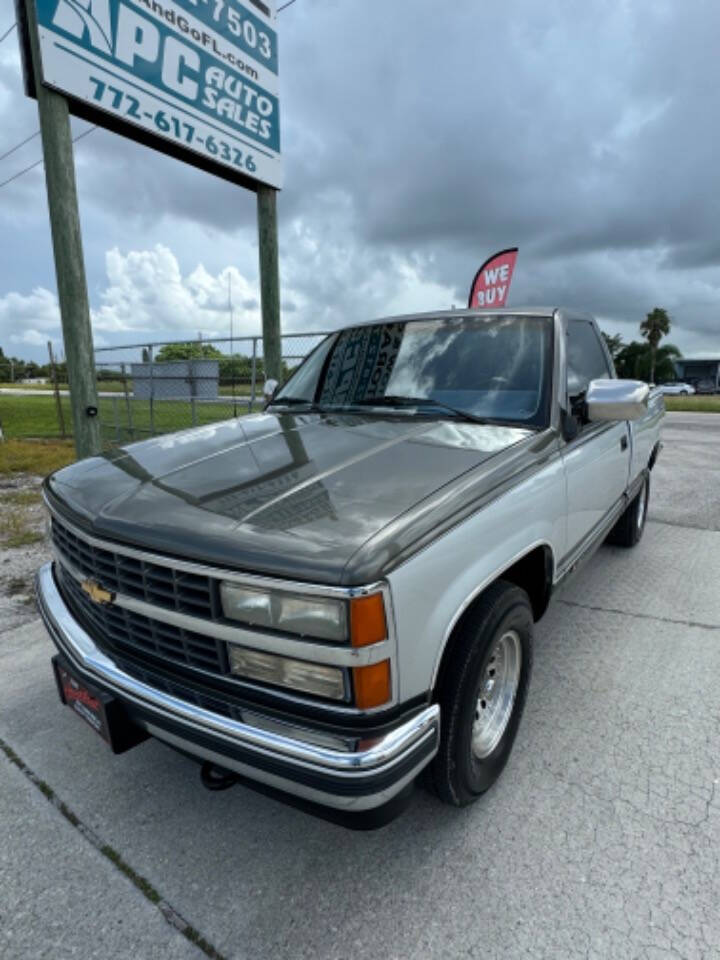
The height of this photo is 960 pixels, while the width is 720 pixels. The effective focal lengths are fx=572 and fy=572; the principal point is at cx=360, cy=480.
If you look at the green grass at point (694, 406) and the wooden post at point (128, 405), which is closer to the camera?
the wooden post at point (128, 405)

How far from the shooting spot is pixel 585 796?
2.14 metres

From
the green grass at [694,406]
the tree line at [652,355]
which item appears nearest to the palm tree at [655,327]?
the tree line at [652,355]

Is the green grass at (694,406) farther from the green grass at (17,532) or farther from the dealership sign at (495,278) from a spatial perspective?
the green grass at (17,532)

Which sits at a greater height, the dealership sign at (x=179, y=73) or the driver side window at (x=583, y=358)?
the dealership sign at (x=179, y=73)

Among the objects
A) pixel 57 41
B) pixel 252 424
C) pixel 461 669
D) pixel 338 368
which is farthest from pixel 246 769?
pixel 57 41

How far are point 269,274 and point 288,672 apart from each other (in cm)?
593

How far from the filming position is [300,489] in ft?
6.16

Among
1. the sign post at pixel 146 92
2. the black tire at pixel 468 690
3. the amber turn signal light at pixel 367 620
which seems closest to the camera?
the amber turn signal light at pixel 367 620

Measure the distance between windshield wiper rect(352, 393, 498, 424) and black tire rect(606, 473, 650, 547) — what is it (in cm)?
263

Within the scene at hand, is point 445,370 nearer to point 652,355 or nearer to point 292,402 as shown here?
point 292,402

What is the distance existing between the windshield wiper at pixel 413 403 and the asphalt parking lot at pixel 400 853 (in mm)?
1399

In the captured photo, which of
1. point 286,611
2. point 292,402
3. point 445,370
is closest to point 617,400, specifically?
point 445,370

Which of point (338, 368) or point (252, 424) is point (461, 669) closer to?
point (252, 424)

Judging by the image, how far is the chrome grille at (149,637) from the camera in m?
1.67
